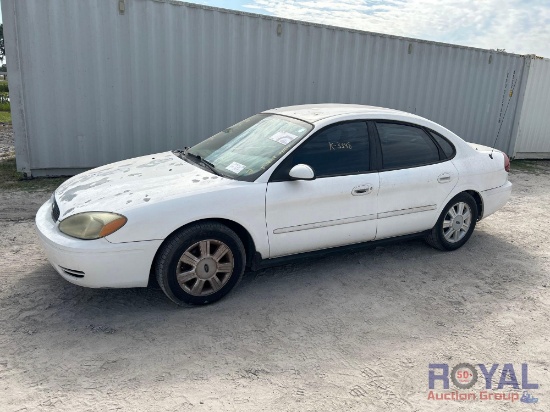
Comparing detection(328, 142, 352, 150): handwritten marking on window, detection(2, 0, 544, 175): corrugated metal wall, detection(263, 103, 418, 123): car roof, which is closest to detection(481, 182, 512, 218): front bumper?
detection(263, 103, 418, 123): car roof

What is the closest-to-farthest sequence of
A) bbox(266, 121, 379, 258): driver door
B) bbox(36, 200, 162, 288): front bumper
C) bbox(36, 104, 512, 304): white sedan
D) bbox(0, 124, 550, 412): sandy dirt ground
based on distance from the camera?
bbox(0, 124, 550, 412): sandy dirt ground, bbox(36, 200, 162, 288): front bumper, bbox(36, 104, 512, 304): white sedan, bbox(266, 121, 379, 258): driver door

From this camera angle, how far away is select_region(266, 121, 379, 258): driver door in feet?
11.8

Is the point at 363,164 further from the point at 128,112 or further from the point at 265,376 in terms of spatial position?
the point at 128,112

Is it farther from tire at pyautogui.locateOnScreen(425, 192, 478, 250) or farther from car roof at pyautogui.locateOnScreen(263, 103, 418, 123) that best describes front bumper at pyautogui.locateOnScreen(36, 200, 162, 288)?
tire at pyautogui.locateOnScreen(425, 192, 478, 250)

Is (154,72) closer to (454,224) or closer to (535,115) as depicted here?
(454,224)

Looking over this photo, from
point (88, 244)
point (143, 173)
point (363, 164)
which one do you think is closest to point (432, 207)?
point (363, 164)

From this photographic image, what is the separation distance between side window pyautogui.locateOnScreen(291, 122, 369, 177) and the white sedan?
10 mm

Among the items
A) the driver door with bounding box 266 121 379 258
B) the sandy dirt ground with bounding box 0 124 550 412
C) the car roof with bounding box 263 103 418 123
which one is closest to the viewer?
the sandy dirt ground with bounding box 0 124 550 412

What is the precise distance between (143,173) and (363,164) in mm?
1928

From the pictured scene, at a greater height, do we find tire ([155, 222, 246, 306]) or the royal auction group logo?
tire ([155, 222, 246, 306])

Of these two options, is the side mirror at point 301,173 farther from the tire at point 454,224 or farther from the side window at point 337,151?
the tire at point 454,224

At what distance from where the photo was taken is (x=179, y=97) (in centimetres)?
750

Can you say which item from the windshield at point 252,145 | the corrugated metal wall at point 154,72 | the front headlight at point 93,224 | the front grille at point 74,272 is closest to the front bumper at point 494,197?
the windshield at point 252,145

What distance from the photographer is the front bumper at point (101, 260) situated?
9.95 feet
